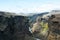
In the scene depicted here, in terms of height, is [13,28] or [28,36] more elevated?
[13,28]

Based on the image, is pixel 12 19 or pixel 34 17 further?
pixel 34 17

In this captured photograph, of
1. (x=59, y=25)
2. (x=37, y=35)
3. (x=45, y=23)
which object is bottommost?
(x=37, y=35)

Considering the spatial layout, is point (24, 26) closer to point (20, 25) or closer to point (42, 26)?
point (20, 25)

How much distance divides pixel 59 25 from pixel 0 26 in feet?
21.1

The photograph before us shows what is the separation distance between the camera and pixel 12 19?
67.2ft

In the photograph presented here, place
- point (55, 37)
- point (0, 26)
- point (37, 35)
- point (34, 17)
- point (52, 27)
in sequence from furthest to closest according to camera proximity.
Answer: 1. point (34, 17)
2. point (37, 35)
3. point (0, 26)
4. point (52, 27)
5. point (55, 37)

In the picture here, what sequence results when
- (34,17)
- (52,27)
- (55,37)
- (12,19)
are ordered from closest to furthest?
1. (55,37)
2. (52,27)
3. (12,19)
4. (34,17)

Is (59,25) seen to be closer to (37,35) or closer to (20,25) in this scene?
(20,25)

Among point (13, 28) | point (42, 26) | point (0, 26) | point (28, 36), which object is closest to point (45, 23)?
point (42, 26)

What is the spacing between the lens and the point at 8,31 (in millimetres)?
19516

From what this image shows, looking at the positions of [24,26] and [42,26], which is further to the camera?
[42,26]

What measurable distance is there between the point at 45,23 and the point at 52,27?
45.9 feet

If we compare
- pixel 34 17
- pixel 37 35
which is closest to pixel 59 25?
pixel 37 35

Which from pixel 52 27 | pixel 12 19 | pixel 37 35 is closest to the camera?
pixel 52 27
